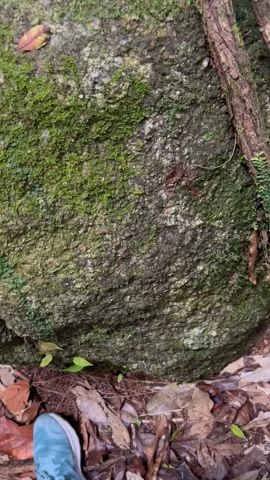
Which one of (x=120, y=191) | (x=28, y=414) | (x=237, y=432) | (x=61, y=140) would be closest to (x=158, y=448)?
(x=237, y=432)

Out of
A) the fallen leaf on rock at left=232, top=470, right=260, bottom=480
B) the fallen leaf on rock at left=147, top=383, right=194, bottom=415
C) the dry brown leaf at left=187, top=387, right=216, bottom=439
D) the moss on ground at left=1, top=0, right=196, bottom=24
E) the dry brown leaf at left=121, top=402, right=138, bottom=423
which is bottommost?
the fallen leaf on rock at left=232, top=470, right=260, bottom=480

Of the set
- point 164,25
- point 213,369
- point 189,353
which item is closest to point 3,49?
point 164,25

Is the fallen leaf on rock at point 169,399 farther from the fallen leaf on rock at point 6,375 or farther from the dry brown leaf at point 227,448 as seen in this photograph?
the fallen leaf on rock at point 6,375

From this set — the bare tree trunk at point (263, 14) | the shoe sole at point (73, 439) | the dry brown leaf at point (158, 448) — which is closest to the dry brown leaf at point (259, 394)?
the dry brown leaf at point (158, 448)

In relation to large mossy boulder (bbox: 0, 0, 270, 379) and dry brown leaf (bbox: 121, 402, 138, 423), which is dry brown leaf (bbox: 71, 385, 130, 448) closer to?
dry brown leaf (bbox: 121, 402, 138, 423)

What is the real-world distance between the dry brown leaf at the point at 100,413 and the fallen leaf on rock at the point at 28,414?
205mm

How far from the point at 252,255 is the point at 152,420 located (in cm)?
92

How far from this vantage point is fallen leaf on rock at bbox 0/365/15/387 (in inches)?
97.6

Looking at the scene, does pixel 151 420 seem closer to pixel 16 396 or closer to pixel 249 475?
pixel 249 475

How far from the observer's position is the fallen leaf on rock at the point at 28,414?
7.91 feet

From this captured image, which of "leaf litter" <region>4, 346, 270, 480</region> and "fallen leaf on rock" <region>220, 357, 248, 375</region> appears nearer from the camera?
"leaf litter" <region>4, 346, 270, 480</region>

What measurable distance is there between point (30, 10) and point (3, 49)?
146 millimetres

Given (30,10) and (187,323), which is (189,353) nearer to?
(187,323)

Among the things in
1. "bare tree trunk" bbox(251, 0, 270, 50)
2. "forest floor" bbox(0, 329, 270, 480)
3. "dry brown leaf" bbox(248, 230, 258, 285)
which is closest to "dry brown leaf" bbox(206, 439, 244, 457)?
"forest floor" bbox(0, 329, 270, 480)
